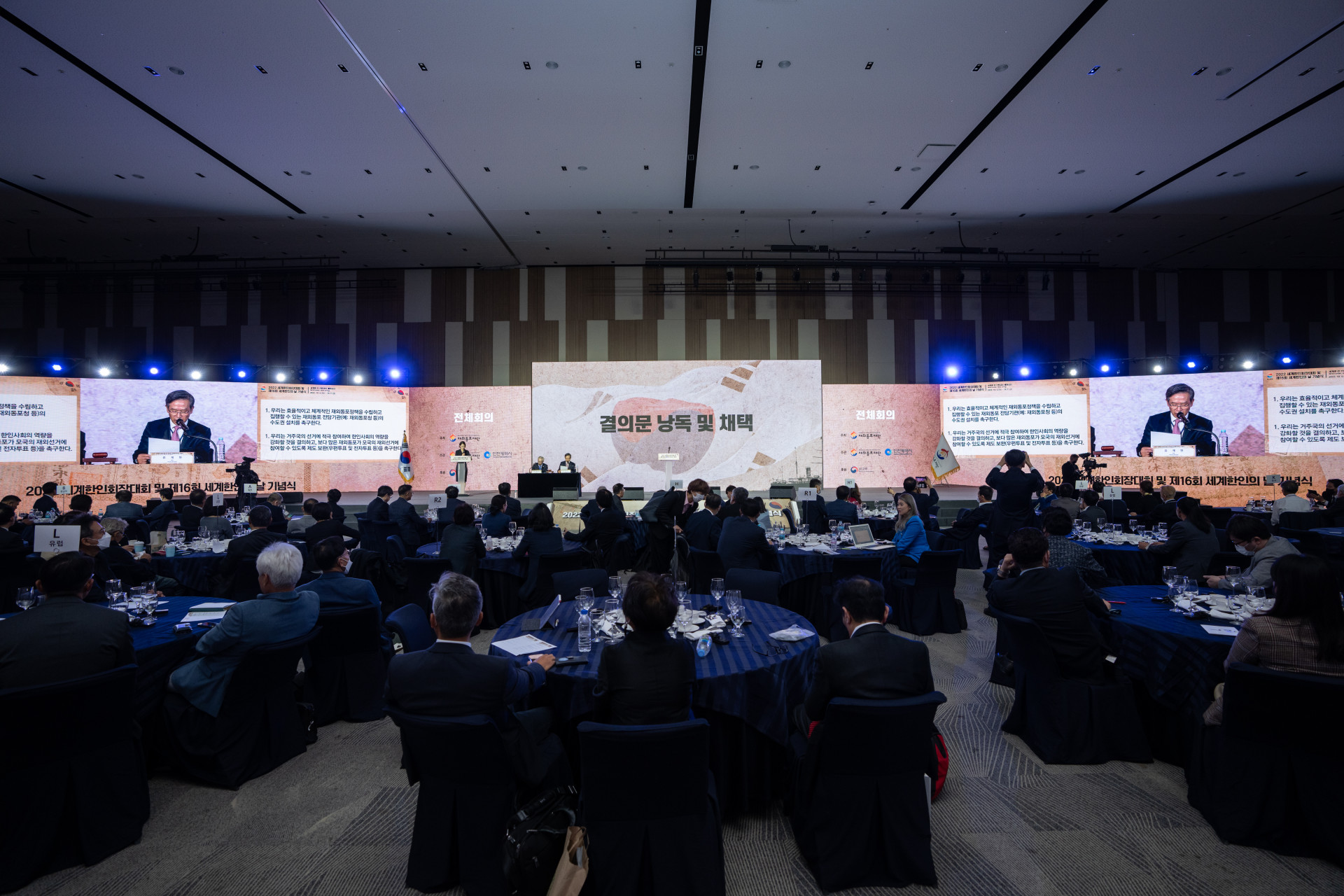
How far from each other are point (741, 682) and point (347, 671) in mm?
2808

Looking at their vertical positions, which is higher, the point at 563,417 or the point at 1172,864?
the point at 563,417

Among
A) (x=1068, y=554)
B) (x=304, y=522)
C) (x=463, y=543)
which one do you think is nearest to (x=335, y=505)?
(x=304, y=522)

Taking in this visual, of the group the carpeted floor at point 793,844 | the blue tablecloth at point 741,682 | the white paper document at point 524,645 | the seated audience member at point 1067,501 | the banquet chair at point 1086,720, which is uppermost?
the seated audience member at point 1067,501

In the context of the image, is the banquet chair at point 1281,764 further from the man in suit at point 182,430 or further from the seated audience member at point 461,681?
the man in suit at point 182,430

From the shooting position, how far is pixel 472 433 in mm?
13133

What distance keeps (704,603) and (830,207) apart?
347 inches

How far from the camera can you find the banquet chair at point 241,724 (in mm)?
3029

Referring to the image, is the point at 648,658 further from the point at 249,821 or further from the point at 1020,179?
the point at 1020,179

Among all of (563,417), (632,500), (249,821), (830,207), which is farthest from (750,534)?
(563,417)

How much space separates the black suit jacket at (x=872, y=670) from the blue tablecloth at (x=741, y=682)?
44 centimetres

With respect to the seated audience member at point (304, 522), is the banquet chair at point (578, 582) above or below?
below

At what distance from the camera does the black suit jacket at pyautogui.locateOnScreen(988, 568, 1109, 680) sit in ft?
10.4

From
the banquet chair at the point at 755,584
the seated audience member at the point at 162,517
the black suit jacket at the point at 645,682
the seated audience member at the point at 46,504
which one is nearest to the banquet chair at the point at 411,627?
the black suit jacket at the point at 645,682

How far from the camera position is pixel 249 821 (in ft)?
9.46
